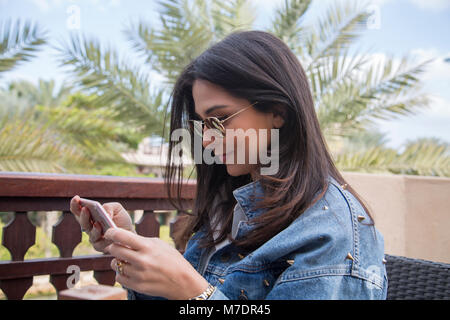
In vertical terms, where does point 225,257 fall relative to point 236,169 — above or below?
below

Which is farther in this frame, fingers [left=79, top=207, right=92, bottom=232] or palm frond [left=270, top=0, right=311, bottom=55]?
palm frond [left=270, top=0, right=311, bottom=55]

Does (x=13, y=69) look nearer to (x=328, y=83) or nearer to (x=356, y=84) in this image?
(x=328, y=83)

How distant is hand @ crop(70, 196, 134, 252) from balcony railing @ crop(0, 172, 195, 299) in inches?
12.5

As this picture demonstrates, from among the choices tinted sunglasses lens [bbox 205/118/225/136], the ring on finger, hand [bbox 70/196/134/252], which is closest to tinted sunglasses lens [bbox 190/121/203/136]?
tinted sunglasses lens [bbox 205/118/225/136]

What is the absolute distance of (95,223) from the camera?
1.28 meters

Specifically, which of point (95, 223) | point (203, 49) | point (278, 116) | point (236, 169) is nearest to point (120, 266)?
point (95, 223)

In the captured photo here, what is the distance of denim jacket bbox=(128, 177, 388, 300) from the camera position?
0.96 meters

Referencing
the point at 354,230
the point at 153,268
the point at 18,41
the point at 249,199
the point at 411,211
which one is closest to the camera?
the point at 153,268

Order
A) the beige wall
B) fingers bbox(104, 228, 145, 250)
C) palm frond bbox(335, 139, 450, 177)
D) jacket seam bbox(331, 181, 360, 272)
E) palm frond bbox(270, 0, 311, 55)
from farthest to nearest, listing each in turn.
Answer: palm frond bbox(270, 0, 311, 55) < palm frond bbox(335, 139, 450, 177) < the beige wall < jacket seam bbox(331, 181, 360, 272) < fingers bbox(104, 228, 145, 250)

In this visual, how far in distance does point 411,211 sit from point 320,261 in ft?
6.80

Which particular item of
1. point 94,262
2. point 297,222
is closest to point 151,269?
point 297,222

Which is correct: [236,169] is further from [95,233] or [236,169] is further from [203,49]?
[203,49]

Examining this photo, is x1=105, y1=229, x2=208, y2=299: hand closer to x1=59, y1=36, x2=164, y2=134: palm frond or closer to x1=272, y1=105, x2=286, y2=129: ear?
x1=272, y1=105, x2=286, y2=129: ear

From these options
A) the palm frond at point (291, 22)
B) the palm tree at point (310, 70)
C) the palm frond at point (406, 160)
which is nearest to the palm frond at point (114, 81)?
the palm tree at point (310, 70)
